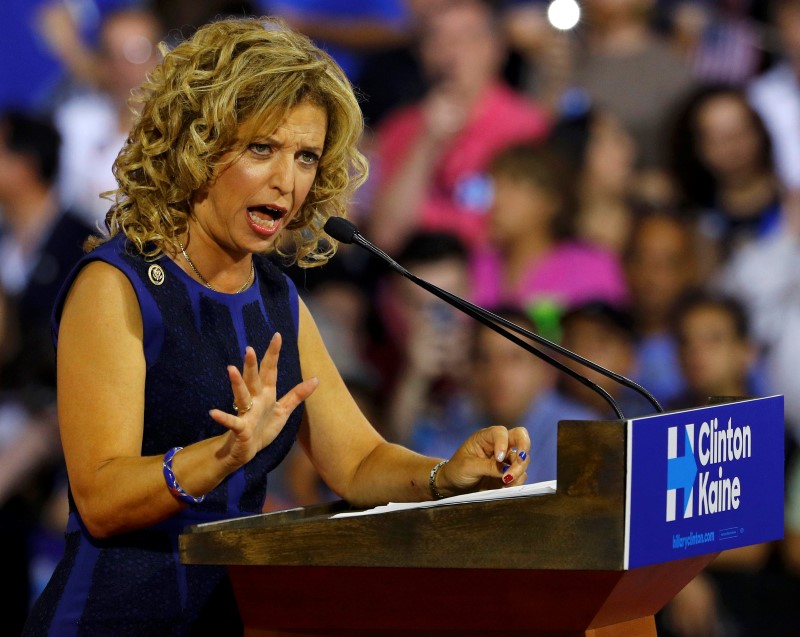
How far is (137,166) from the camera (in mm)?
1815

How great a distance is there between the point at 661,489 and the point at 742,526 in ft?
0.71

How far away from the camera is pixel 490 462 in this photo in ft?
5.65

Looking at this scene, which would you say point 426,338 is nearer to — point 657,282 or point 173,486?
point 657,282

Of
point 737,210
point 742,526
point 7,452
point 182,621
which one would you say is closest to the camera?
point 742,526

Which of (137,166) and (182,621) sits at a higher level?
(137,166)

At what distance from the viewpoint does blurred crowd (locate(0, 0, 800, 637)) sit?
13.4ft

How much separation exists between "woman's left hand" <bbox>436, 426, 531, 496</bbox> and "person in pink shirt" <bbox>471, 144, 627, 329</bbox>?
2.52 m

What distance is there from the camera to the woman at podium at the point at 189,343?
1596mm

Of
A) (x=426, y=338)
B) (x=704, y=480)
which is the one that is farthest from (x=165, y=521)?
(x=426, y=338)

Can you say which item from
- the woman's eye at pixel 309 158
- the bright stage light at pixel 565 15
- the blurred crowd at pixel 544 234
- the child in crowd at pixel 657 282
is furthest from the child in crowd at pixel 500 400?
the woman's eye at pixel 309 158

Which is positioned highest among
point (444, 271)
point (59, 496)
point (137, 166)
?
point (444, 271)

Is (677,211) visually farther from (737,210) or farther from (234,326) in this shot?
(234,326)

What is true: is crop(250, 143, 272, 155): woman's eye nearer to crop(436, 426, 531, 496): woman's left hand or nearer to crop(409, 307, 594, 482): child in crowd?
crop(436, 426, 531, 496): woman's left hand

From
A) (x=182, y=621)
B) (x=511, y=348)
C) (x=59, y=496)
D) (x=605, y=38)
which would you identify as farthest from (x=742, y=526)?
(x=59, y=496)
